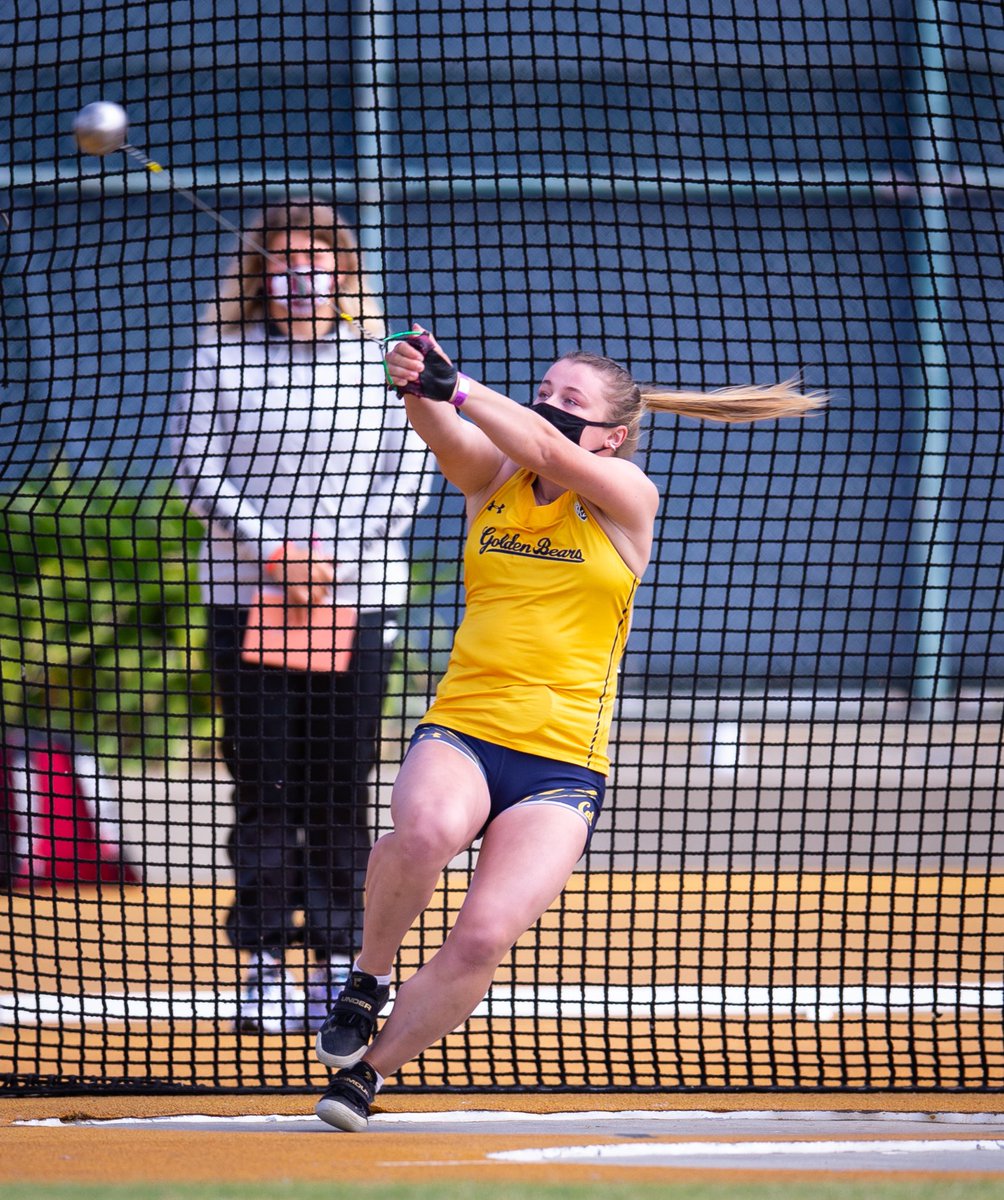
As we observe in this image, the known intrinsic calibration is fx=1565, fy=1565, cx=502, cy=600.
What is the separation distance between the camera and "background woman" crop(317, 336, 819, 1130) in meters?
2.95

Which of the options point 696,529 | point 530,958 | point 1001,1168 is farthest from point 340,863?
point 696,529

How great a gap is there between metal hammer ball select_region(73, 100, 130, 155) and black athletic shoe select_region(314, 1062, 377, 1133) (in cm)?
203

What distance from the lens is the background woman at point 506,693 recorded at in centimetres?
295

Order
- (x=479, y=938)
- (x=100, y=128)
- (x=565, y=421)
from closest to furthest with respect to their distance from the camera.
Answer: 1. (x=479, y=938)
2. (x=565, y=421)
3. (x=100, y=128)

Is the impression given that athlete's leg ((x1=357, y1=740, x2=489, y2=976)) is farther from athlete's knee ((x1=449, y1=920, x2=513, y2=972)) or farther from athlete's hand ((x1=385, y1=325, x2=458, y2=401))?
athlete's hand ((x1=385, y1=325, x2=458, y2=401))

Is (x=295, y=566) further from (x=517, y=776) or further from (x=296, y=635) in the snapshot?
(x=517, y=776)

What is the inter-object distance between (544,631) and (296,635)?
1439 millimetres

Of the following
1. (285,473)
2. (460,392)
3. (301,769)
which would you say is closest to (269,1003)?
(301,769)

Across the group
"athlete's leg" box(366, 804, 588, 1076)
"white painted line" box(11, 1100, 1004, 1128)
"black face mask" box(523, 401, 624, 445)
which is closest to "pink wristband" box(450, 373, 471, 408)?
"black face mask" box(523, 401, 624, 445)

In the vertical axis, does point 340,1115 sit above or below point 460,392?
below

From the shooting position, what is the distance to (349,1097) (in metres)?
2.97

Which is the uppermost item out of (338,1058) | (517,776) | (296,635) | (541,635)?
(541,635)

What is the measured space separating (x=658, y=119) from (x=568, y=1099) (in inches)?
258

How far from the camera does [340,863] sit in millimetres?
4668
